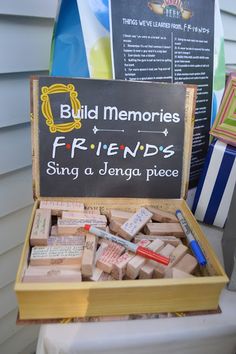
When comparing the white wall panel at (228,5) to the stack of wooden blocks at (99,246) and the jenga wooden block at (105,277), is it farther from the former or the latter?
the jenga wooden block at (105,277)

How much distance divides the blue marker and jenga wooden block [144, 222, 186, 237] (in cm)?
1

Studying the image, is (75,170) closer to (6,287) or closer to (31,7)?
(31,7)

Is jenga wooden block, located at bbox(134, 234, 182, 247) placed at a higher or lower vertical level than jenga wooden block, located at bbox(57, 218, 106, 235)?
lower

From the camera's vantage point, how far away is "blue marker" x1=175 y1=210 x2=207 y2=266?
579 mm

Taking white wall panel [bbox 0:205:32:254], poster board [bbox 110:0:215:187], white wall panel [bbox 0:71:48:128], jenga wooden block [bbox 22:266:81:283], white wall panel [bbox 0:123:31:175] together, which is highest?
poster board [bbox 110:0:215:187]

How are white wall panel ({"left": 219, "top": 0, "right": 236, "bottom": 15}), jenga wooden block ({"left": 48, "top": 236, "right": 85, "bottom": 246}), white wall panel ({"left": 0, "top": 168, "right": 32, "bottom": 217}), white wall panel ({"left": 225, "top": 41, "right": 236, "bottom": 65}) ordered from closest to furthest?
jenga wooden block ({"left": 48, "top": 236, "right": 85, "bottom": 246}) → white wall panel ({"left": 0, "top": 168, "right": 32, "bottom": 217}) → white wall panel ({"left": 219, "top": 0, "right": 236, "bottom": 15}) → white wall panel ({"left": 225, "top": 41, "right": 236, "bottom": 65})

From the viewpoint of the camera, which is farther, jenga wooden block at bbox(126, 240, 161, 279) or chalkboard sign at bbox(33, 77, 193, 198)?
chalkboard sign at bbox(33, 77, 193, 198)

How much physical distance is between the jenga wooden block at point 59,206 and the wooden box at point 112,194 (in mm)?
15

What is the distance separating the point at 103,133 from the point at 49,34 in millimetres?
392

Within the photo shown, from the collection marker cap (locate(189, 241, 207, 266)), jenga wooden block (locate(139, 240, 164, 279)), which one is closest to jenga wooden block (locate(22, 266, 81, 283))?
jenga wooden block (locate(139, 240, 164, 279))

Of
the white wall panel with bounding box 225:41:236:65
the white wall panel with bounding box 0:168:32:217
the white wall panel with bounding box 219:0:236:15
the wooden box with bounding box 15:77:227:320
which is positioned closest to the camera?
the wooden box with bounding box 15:77:227:320

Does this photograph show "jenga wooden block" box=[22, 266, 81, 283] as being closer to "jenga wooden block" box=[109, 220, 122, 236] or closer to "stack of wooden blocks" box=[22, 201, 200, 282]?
"stack of wooden blocks" box=[22, 201, 200, 282]

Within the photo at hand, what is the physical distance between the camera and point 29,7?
79 centimetres

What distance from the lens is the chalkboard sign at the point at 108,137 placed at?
2.17ft
